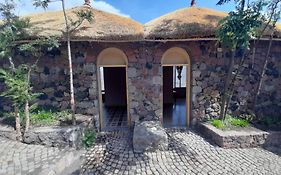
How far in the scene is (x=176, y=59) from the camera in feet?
19.2

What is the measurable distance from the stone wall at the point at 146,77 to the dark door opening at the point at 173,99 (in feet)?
2.76

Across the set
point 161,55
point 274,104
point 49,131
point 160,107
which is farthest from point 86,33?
point 274,104

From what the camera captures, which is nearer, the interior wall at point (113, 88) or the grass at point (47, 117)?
the grass at point (47, 117)

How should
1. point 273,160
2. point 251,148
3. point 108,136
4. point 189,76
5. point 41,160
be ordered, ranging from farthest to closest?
point 189,76
point 108,136
point 251,148
point 273,160
point 41,160

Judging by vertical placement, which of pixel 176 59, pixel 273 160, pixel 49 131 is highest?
pixel 176 59

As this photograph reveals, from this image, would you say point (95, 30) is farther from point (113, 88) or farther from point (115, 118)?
point (113, 88)

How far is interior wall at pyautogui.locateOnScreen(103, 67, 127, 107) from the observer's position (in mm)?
8875

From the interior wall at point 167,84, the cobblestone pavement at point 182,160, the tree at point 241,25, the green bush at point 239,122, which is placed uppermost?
the tree at point 241,25

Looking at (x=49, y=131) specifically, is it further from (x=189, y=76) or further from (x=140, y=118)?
(x=189, y=76)

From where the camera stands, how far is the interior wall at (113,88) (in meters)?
8.88

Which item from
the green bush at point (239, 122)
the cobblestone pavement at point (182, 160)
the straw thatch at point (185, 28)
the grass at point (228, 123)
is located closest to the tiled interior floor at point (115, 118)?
the cobblestone pavement at point (182, 160)

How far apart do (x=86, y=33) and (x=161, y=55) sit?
7.42 ft

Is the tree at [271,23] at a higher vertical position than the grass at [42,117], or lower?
higher

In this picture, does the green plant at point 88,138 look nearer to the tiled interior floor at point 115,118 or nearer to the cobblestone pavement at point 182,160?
the cobblestone pavement at point 182,160
